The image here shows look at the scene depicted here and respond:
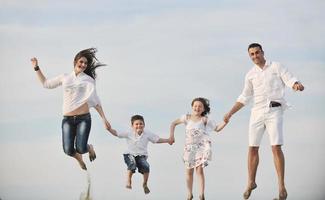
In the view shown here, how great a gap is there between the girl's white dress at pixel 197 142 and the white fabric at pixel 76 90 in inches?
38.6

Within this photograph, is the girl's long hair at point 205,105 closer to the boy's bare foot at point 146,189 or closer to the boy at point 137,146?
the boy at point 137,146

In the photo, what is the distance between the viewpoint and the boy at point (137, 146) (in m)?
7.71

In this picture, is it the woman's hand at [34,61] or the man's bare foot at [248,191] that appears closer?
the man's bare foot at [248,191]

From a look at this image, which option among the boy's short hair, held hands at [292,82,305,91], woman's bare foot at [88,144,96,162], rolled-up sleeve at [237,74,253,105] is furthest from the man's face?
woman's bare foot at [88,144,96,162]

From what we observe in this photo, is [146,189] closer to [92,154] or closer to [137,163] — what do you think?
[137,163]

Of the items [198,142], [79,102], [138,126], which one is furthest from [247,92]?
[79,102]

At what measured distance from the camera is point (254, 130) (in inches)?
287

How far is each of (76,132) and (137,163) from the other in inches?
26.6

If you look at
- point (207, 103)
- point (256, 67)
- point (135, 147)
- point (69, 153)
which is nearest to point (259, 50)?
point (256, 67)

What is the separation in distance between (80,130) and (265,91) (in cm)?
185

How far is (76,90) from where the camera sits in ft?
25.1

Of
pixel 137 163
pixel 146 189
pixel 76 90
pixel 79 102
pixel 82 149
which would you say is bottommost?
pixel 146 189

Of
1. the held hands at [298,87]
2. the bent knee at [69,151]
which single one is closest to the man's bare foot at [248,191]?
the held hands at [298,87]

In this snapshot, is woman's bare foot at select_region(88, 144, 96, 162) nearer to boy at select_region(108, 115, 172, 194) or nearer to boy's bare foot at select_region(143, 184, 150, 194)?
boy at select_region(108, 115, 172, 194)
